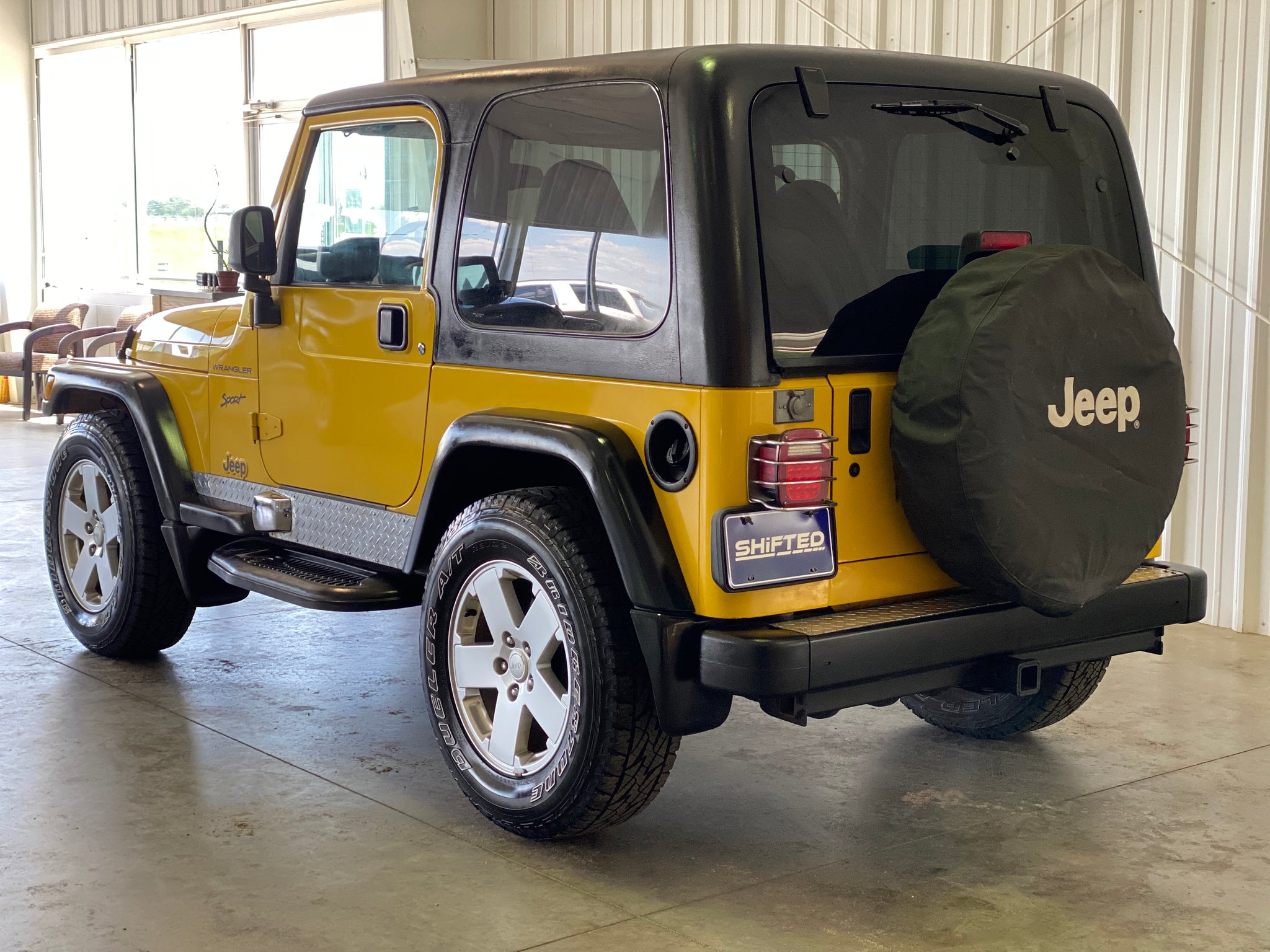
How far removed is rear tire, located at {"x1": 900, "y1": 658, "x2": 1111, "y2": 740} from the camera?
3938 mm

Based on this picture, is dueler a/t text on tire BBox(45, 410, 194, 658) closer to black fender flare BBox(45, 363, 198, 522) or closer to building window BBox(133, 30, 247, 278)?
black fender flare BBox(45, 363, 198, 522)

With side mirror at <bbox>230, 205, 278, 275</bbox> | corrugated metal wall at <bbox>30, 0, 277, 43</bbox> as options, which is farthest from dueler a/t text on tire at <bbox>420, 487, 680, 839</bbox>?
corrugated metal wall at <bbox>30, 0, 277, 43</bbox>

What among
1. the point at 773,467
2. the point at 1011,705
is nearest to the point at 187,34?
Result: the point at 1011,705

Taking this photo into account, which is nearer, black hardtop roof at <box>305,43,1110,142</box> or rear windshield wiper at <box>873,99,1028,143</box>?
black hardtop roof at <box>305,43,1110,142</box>

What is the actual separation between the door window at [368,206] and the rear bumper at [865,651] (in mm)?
1321

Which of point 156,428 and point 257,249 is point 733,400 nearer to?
point 257,249

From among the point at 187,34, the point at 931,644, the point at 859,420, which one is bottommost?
the point at 931,644

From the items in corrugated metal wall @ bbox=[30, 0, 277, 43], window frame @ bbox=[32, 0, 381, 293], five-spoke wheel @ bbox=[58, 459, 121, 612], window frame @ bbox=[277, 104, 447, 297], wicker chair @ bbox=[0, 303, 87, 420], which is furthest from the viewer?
corrugated metal wall @ bbox=[30, 0, 277, 43]

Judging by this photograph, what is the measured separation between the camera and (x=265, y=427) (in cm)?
415

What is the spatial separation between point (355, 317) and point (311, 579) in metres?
0.72

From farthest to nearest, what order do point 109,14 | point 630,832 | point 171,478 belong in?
point 109,14 < point 171,478 < point 630,832

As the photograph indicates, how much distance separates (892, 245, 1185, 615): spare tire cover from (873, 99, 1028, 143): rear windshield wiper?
0.41m

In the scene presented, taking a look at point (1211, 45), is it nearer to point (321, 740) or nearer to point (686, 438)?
point (686, 438)

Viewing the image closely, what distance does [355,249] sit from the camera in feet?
12.6
